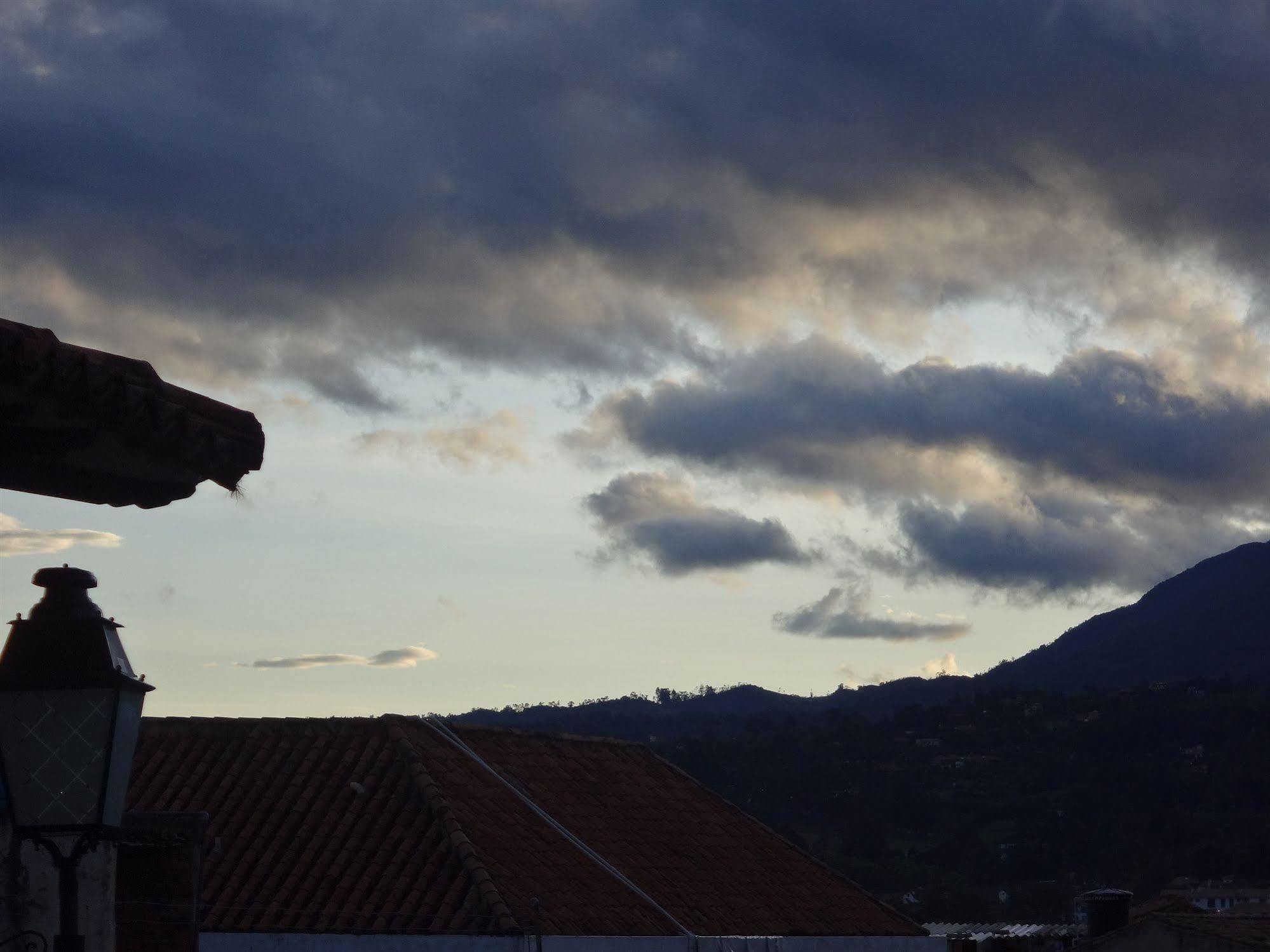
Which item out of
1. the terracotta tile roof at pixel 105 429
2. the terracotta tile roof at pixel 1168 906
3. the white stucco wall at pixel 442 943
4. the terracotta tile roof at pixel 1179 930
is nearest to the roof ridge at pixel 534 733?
the white stucco wall at pixel 442 943

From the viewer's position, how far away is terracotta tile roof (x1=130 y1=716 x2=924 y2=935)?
19.9 m

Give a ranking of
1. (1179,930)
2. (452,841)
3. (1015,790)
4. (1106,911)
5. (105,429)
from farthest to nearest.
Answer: (1015,790)
(1106,911)
(1179,930)
(452,841)
(105,429)

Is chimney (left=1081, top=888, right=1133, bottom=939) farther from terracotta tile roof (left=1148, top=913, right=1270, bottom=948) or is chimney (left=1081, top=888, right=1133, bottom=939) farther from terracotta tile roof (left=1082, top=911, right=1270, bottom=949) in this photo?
terracotta tile roof (left=1082, top=911, right=1270, bottom=949)

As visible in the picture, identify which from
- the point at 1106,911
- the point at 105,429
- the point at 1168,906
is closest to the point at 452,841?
the point at 105,429

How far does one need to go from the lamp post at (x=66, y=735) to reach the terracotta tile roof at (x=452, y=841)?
587 inches

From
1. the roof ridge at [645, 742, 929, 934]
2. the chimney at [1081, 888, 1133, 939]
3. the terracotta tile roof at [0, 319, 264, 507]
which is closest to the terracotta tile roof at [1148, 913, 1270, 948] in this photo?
the chimney at [1081, 888, 1133, 939]

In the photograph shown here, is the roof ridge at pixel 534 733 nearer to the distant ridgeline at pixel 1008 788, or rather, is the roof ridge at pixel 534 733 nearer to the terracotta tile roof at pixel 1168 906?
the terracotta tile roof at pixel 1168 906

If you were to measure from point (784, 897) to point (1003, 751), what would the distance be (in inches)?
4411

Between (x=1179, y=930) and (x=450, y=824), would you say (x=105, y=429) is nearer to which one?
(x=450, y=824)

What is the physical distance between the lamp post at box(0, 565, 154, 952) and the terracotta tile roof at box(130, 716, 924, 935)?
14.9 m

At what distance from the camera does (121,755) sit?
178 inches

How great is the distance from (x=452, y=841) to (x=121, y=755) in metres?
16.3

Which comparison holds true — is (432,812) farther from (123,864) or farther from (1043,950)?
(1043,950)

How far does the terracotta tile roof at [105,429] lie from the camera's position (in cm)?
479
